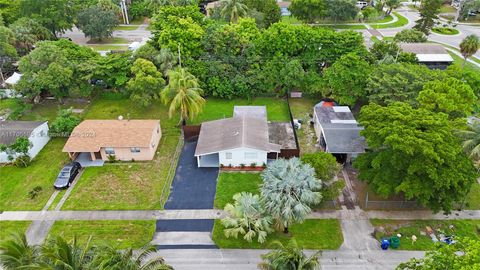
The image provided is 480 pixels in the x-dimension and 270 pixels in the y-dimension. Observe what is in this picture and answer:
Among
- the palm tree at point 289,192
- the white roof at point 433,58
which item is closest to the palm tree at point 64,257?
the palm tree at point 289,192

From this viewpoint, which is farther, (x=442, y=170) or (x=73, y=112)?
(x=73, y=112)

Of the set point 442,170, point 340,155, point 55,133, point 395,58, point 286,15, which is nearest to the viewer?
point 442,170

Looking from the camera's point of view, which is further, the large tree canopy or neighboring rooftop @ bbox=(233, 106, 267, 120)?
neighboring rooftop @ bbox=(233, 106, 267, 120)

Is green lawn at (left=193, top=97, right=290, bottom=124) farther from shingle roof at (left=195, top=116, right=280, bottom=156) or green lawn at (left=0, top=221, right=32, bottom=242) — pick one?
green lawn at (left=0, top=221, right=32, bottom=242)

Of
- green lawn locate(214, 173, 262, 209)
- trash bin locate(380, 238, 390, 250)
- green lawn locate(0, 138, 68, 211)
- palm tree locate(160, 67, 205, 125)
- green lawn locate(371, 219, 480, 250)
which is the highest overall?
palm tree locate(160, 67, 205, 125)

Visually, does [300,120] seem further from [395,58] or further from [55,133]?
[55,133]

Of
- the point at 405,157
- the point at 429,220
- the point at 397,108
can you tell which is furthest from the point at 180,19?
the point at 429,220

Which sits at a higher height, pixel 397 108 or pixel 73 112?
pixel 397 108

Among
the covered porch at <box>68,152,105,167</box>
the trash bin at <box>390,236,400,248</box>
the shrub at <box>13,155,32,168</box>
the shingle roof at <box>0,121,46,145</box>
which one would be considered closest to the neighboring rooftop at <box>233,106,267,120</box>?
the covered porch at <box>68,152,105,167</box>
